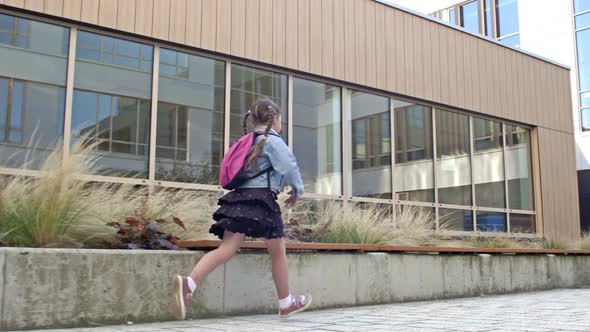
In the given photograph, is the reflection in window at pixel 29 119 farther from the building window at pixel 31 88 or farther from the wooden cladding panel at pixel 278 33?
the wooden cladding panel at pixel 278 33

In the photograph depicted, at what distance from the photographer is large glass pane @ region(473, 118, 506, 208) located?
11258 millimetres

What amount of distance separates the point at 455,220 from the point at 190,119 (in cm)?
527

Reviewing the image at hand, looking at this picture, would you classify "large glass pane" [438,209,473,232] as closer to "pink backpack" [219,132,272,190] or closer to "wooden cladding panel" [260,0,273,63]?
"wooden cladding panel" [260,0,273,63]

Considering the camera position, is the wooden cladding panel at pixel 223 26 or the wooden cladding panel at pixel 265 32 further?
the wooden cladding panel at pixel 265 32

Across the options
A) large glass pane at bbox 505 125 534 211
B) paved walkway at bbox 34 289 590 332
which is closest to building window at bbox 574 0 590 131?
large glass pane at bbox 505 125 534 211

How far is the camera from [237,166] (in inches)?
168

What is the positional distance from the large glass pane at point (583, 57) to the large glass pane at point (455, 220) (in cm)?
1407

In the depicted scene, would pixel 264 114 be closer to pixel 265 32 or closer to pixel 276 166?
pixel 276 166

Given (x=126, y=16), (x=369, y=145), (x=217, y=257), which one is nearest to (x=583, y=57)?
(x=369, y=145)

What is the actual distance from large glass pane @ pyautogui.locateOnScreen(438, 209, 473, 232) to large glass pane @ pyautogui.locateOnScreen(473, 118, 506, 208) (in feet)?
1.39

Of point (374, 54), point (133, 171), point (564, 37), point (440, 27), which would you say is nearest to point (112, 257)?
point (133, 171)

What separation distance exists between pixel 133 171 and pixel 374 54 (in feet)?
14.4

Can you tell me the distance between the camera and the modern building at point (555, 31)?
2179 cm

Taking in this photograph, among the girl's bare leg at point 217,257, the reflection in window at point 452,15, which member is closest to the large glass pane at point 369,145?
the girl's bare leg at point 217,257
